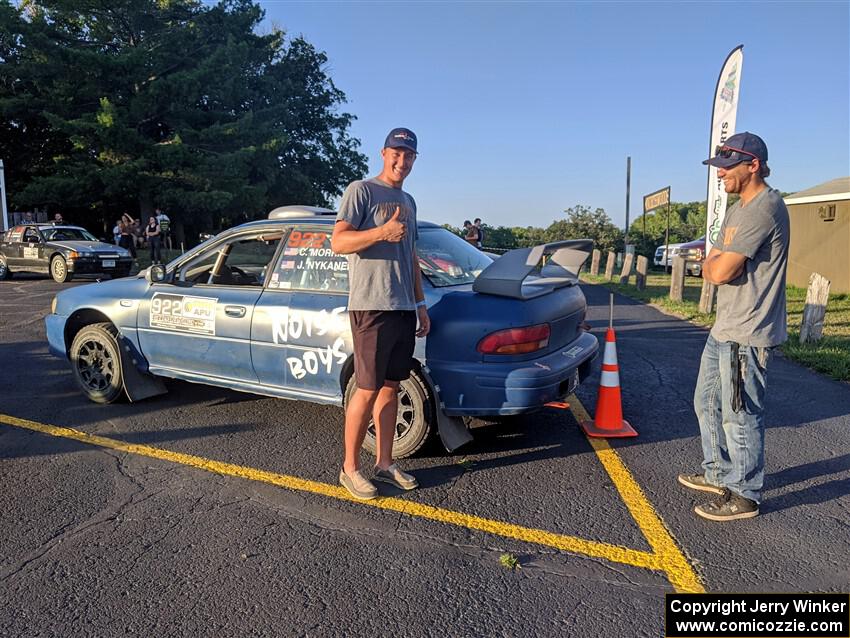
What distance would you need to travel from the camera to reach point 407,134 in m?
3.19

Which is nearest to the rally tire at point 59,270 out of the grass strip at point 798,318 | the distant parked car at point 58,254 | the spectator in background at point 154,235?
the distant parked car at point 58,254

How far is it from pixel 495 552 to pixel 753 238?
191 centimetres

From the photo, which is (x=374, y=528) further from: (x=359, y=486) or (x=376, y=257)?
(x=376, y=257)

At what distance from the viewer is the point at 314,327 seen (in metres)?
3.97

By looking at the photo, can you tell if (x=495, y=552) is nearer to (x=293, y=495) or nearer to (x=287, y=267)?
(x=293, y=495)

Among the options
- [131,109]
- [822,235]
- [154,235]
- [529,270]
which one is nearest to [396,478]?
[529,270]

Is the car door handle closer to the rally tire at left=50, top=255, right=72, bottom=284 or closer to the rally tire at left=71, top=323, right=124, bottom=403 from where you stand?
the rally tire at left=71, top=323, right=124, bottom=403

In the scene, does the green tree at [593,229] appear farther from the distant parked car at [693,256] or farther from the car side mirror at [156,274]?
the car side mirror at [156,274]

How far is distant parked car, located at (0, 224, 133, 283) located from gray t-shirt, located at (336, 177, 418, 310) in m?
14.3

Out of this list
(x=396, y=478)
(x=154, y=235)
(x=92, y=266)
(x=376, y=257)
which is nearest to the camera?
(x=376, y=257)

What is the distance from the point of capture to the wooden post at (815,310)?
7348mm

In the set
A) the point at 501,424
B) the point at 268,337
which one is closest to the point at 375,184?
the point at 268,337

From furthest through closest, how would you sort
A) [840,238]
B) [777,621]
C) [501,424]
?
1. [840,238]
2. [501,424]
3. [777,621]

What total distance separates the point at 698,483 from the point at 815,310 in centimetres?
519
